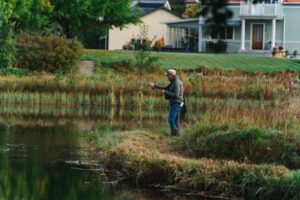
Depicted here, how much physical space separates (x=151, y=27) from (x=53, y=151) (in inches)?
2002

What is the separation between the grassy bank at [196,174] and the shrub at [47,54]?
1048 inches

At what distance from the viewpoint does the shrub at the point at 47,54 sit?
45.6m

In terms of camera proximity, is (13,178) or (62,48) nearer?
(13,178)

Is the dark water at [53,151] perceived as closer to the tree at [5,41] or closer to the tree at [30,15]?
the tree at [5,41]

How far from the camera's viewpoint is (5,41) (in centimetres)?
4462

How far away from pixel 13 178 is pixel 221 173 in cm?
479

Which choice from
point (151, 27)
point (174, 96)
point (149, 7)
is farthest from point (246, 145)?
point (149, 7)

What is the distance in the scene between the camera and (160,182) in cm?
1675

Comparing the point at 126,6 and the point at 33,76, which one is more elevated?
the point at 126,6

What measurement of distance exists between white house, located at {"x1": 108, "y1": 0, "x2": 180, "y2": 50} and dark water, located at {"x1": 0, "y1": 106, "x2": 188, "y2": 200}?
35.1 metres

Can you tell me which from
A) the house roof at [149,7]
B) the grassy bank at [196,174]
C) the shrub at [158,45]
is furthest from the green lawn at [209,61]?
the grassy bank at [196,174]

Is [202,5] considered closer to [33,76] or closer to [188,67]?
[33,76]

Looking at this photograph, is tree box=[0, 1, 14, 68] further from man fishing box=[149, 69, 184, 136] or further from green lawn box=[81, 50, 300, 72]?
man fishing box=[149, 69, 184, 136]

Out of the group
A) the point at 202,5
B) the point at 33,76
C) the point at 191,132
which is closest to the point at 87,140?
the point at 191,132
